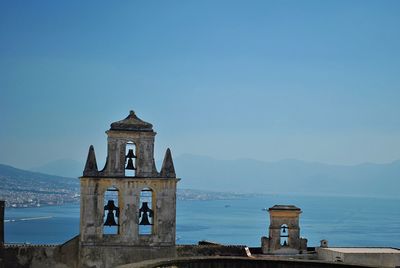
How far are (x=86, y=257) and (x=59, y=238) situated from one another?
77.4m

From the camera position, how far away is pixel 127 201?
1773cm

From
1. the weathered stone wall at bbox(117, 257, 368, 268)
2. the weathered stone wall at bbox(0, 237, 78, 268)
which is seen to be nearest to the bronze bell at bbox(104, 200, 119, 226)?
the weathered stone wall at bbox(0, 237, 78, 268)

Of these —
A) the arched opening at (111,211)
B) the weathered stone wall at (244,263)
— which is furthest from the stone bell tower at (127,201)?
the weathered stone wall at (244,263)

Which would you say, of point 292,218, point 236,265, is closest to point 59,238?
point 292,218

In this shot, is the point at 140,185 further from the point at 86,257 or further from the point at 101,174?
the point at 86,257

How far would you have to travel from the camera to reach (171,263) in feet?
40.0

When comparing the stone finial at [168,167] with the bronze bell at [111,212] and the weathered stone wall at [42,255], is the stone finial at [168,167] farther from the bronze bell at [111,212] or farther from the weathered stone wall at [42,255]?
the weathered stone wall at [42,255]

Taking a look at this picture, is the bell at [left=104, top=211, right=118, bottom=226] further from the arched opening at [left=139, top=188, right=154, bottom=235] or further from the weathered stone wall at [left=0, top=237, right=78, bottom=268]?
the weathered stone wall at [left=0, top=237, right=78, bottom=268]

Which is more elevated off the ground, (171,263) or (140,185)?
(140,185)

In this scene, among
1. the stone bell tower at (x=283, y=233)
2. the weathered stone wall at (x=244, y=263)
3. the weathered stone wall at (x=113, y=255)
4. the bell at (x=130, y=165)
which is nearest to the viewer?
the weathered stone wall at (x=244, y=263)

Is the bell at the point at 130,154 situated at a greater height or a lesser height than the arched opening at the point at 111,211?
greater

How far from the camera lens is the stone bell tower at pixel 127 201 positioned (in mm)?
17375

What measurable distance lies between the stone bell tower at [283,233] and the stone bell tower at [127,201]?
5121mm

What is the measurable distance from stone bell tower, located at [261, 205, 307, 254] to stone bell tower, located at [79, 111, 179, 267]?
202 inches
